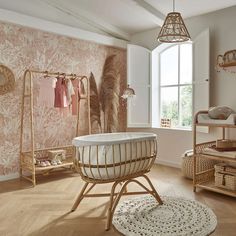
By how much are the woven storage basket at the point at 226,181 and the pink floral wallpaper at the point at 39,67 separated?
2.28 m

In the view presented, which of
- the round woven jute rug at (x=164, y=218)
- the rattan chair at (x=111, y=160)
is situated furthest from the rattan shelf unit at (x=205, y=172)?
the rattan chair at (x=111, y=160)

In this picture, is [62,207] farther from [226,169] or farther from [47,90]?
[226,169]

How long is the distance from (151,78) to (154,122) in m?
0.78

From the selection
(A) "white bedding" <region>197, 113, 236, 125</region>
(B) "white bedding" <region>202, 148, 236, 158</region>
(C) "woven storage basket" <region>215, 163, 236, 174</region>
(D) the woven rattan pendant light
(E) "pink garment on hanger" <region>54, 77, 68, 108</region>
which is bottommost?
(C) "woven storage basket" <region>215, 163, 236, 174</region>

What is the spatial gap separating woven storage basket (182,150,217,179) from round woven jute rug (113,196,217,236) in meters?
0.85

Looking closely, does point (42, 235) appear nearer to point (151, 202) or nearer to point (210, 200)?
point (151, 202)

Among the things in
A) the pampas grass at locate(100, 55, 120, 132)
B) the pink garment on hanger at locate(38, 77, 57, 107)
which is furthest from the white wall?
the pink garment on hanger at locate(38, 77, 57, 107)

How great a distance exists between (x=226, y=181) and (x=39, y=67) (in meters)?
2.96

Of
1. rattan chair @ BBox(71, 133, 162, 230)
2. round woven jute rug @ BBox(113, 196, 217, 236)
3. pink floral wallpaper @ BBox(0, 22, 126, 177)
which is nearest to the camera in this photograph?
round woven jute rug @ BBox(113, 196, 217, 236)

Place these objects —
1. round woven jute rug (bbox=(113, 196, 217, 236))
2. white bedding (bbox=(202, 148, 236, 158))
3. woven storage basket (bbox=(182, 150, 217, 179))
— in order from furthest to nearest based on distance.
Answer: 1. woven storage basket (bbox=(182, 150, 217, 179))
2. white bedding (bbox=(202, 148, 236, 158))
3. round woven jute rug (bbox=(113, 196, 217, 236))

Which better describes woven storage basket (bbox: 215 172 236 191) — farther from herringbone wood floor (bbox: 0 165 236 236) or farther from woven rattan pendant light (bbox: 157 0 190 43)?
woven rattan pendant light (bbox: 157 0 190 43)

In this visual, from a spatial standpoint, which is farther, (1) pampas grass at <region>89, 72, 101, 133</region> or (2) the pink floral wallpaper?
(1) pampas grass at <region>89, 72, 101, 133</region>

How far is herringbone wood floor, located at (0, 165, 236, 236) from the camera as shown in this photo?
2310mm

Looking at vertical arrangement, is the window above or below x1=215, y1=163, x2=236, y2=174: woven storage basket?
above
